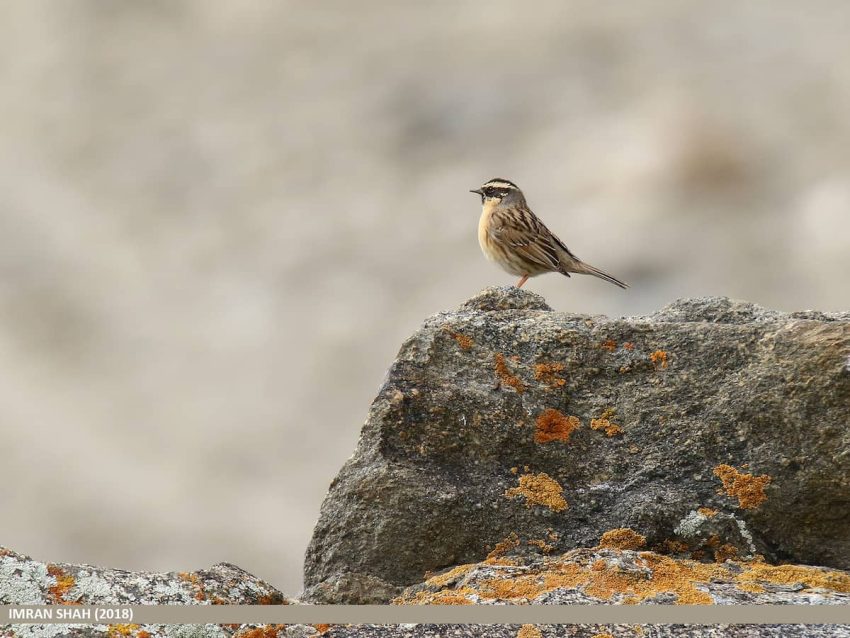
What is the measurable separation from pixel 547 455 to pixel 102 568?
2129 mm

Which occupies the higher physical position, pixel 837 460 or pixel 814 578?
pixel 837 460

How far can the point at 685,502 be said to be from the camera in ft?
15.1

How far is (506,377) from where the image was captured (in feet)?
17.0

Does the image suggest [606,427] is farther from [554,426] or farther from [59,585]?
[59,585]

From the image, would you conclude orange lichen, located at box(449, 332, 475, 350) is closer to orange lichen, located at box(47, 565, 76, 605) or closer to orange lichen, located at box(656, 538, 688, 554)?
orange lichen, located at box(656, 538, 688, 554)

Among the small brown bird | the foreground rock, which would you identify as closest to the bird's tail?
the small brown bird

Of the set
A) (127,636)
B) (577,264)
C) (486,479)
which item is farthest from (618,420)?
(577,264)

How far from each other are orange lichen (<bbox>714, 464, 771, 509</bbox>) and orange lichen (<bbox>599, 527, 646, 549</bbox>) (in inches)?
18.7

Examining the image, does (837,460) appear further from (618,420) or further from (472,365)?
(472,365)

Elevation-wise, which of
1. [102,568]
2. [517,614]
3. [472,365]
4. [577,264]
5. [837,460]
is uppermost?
[577,264]

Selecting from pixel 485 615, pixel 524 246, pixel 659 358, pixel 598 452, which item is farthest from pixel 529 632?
pixel 524 246

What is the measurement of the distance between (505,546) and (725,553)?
0.98 meters

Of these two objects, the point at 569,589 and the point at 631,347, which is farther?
the point at 631,347

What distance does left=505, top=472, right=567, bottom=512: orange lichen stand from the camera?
186 inches
